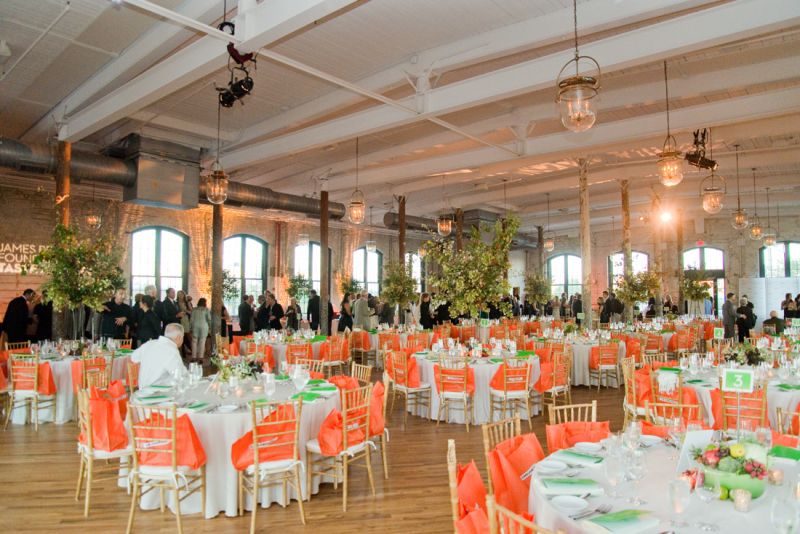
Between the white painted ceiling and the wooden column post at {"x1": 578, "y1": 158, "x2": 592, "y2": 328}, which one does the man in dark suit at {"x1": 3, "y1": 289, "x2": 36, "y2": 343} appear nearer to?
the white painted ceiling

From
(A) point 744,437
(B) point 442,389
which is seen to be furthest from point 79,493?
(A) point 744,437

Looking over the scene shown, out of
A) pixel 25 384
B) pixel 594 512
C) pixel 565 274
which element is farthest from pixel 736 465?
pixel 565 274

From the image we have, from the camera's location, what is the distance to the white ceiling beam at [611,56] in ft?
18.9

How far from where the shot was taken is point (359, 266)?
856 inches

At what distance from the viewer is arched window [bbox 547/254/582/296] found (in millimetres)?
26109

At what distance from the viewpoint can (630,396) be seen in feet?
19.6

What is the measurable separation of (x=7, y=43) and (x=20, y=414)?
4.96m

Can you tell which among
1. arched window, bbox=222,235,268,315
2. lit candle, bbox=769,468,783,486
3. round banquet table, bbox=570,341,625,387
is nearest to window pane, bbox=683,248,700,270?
round banquet table, bbox=570,341,625,387

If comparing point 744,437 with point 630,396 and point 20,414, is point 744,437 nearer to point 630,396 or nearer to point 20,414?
point 630,396

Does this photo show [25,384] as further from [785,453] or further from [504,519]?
[785,453]

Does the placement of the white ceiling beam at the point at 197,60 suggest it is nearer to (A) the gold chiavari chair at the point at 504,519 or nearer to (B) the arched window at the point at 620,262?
(A) the gold chiavari chair at the point at 504,519

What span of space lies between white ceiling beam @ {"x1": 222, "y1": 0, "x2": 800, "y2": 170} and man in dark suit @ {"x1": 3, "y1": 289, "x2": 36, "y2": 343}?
18.1 ft

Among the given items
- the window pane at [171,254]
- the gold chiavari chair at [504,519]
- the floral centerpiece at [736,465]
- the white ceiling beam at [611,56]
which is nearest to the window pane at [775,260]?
the white ceiling beam at [611,56]

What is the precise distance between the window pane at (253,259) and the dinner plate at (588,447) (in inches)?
621
